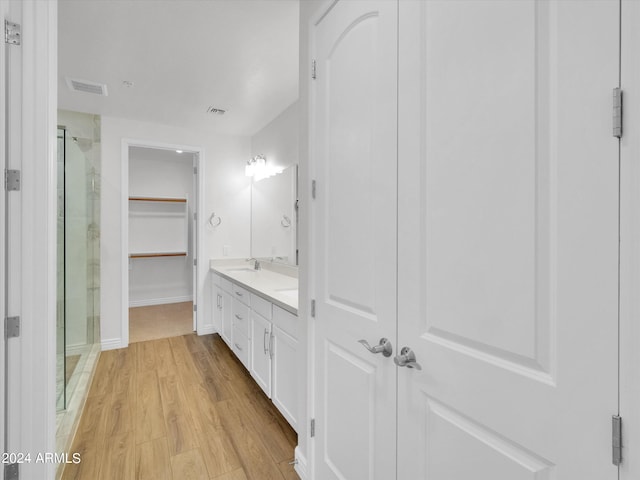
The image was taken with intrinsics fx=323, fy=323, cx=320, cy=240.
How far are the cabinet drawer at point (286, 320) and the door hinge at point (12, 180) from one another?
4.36 ft

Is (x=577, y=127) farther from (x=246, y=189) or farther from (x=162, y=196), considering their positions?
(x=162, y=196)

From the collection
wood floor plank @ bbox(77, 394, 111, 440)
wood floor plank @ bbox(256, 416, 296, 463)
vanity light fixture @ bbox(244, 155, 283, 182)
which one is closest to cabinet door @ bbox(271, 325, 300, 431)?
wood floor plank @ bbox(256, 416, 296, 463)

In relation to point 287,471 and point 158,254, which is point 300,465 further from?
point 158,254

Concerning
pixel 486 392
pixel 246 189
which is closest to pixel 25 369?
pixel 486 392

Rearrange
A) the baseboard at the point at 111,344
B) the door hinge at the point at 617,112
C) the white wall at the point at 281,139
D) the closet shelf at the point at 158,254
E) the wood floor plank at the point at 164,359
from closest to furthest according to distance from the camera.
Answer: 1. the door hinge at the point at 617,112
2. the wood floor plank at the point at 164,359
3. the white wall at the point at 281,139
4. the baseboard at the point at 111,344
5. the closet shelf at the point at 158,254

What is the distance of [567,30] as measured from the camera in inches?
24.5

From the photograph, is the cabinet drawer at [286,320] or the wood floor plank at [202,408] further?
the wood floor plank at [202,408]

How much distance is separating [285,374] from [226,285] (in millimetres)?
1598

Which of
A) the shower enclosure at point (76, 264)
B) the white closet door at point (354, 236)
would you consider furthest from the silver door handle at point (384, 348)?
the shower enclosure at point (76, 264)

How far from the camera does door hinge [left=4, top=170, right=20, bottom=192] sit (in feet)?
4.00

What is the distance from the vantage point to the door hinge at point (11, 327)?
1.22 meters

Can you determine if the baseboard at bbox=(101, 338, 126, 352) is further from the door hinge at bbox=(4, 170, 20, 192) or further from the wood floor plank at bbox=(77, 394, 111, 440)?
the door hinge at bbox=(4, 170, 20, 192)

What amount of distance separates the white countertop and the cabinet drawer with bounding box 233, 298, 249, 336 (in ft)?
0.66

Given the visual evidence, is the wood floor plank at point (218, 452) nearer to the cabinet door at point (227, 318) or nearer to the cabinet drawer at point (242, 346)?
the cabinet drawer at point (242, 346)
